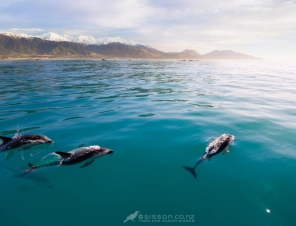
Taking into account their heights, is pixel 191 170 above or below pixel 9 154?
above

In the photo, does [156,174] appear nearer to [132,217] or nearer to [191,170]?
[191,170]

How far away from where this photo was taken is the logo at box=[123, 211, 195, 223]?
5.93 meters

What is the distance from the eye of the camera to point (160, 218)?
6.00m

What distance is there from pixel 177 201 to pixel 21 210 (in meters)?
4.98

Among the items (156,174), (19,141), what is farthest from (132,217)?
(19,141)

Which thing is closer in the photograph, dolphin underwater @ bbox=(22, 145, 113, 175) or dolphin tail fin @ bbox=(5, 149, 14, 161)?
dolphin underwater @ bbox=(22, 145, 113, 175)

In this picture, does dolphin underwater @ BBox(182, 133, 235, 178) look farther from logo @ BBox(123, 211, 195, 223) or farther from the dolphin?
the dolphin

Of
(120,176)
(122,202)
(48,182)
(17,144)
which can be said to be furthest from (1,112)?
(122,202)

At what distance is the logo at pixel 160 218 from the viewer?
5.93m

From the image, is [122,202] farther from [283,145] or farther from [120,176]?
[283,145]

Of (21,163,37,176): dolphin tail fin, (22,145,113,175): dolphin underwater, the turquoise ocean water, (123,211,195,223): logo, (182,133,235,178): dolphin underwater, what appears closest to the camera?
(123,211,195,223): logo

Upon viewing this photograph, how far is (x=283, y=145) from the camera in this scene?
10.0 metres

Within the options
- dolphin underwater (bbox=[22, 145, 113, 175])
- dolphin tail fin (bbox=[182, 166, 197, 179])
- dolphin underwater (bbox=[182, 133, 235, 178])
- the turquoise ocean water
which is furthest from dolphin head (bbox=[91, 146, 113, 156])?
dolphin underwater (bbox=[182, 133, 235, 178])

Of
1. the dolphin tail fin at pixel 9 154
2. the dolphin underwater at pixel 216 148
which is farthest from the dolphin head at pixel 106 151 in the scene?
the dolphin tail fin at pixel 9 154
